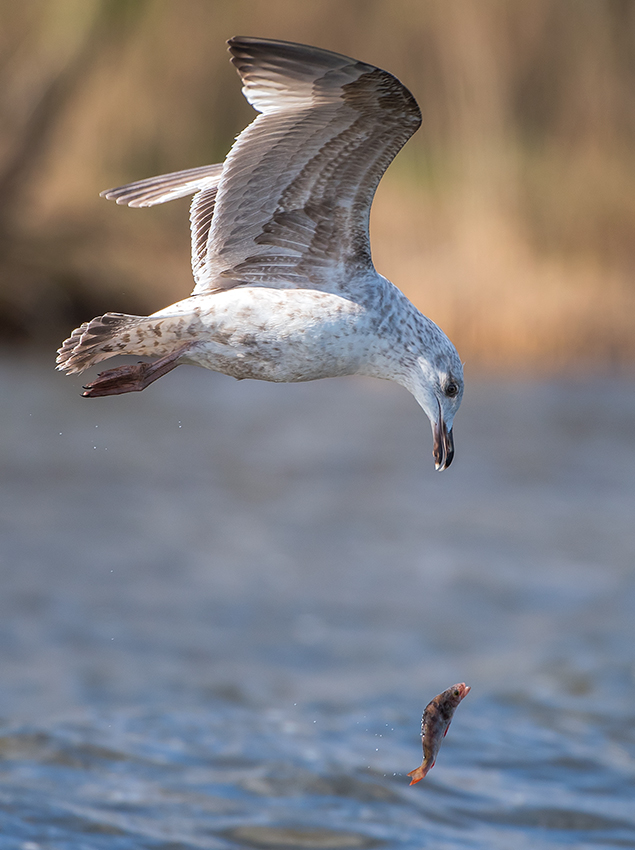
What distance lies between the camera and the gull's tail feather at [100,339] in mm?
4395

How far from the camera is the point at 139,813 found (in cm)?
751

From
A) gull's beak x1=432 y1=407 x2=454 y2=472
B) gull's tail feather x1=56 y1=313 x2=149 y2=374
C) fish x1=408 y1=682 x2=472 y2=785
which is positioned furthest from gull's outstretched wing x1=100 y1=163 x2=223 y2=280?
fish x1=408 y1=682 x2=472 y2=785

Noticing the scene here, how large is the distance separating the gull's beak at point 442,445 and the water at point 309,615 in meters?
3.67

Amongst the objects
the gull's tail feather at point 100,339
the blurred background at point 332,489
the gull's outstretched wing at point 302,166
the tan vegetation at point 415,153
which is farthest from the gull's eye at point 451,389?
the tan vegetation at point 415,153

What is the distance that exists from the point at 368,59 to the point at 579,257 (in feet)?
11.6

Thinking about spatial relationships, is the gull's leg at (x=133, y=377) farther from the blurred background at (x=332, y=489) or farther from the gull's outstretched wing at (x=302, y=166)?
the blurred background at (x=332, y=489)

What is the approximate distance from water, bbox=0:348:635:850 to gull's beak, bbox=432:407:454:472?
12.0 ft

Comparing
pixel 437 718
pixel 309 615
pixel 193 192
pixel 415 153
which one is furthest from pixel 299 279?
pixel 415 153

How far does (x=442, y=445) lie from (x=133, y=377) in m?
1.12

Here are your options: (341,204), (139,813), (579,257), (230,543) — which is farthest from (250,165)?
(579,257)

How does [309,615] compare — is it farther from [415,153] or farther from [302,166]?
[302,166]

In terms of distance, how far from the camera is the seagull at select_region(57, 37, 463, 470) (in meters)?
4.22

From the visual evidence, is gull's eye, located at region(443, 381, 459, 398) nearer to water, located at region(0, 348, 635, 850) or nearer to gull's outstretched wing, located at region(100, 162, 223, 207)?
gull's outstretched wing, located at region(100, 162, 223, 207)

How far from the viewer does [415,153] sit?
14.8m
